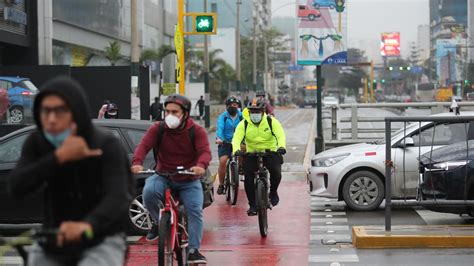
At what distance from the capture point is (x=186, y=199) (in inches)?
306

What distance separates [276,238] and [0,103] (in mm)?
11907

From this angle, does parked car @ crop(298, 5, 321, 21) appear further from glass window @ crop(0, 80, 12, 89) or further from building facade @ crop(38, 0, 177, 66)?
building facade @ crop(38, 0, 177, 66)

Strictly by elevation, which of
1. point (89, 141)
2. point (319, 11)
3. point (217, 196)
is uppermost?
point (319, 11)

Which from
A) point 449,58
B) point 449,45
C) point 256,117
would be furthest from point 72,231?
point 449,45

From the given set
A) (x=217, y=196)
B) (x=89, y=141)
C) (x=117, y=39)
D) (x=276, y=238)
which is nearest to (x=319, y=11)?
(x=217, y=196)

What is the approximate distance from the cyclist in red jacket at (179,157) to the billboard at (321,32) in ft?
46.0

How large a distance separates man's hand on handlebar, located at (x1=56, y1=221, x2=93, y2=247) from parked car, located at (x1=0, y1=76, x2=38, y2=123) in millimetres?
16893

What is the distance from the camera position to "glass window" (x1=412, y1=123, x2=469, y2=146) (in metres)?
11.4

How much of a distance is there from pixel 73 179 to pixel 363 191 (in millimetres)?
9022

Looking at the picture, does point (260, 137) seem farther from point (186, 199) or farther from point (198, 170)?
point (198, 170)

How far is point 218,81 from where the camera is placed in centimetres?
7162

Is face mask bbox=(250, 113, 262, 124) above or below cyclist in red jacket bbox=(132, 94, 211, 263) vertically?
above

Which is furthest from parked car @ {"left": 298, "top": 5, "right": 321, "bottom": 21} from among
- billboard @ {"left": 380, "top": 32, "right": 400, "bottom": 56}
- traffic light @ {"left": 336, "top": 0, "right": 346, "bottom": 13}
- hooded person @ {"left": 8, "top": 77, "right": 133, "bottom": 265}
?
billboard @ {"left": 380, "top": 32, "right": 400, "bottom": 56}

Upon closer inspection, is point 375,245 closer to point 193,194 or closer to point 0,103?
point 193,194
